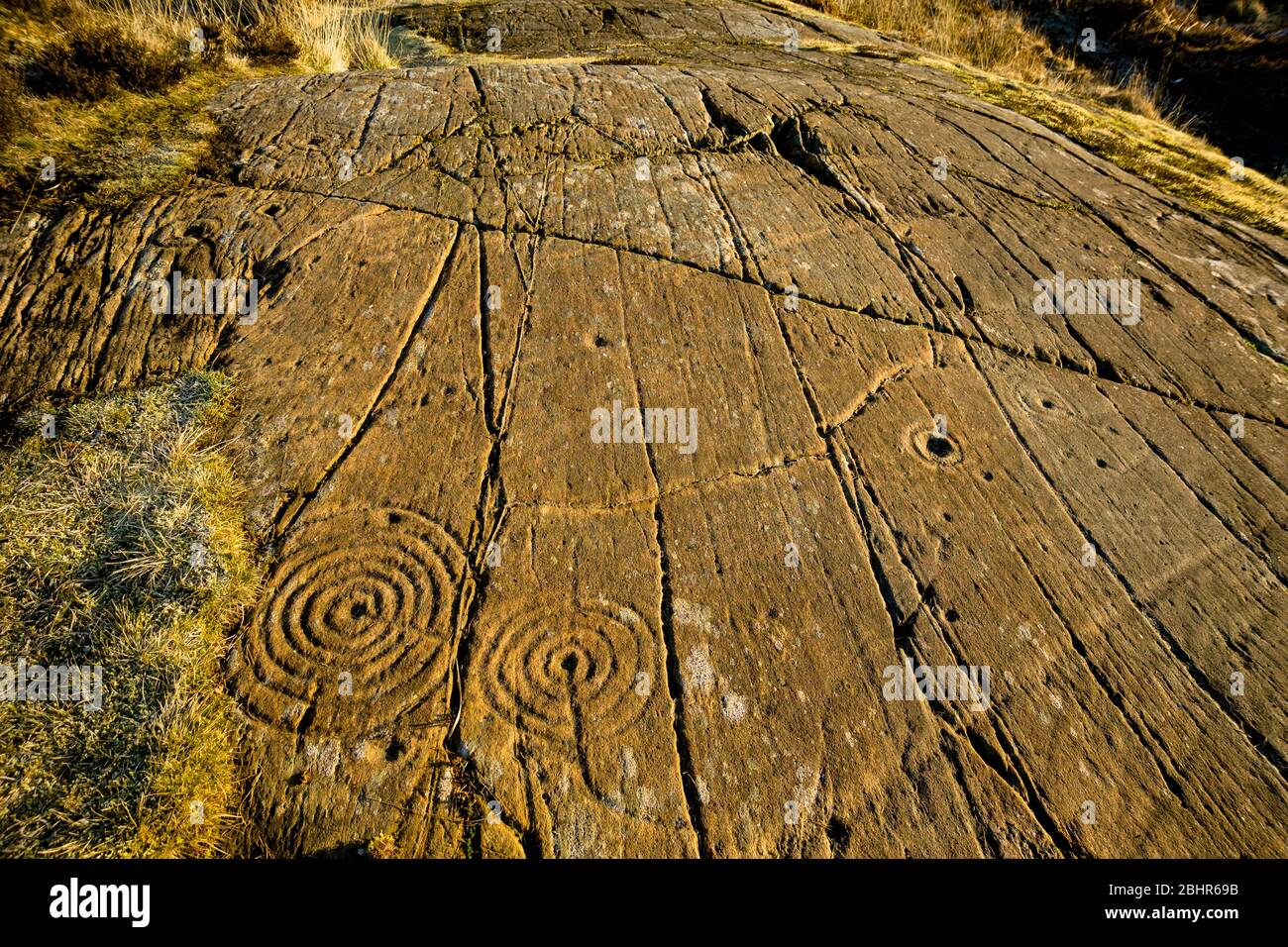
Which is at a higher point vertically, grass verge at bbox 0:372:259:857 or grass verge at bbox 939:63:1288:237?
grass verge at bbox 939:63:1288:237

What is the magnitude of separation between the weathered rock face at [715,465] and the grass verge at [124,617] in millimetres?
164

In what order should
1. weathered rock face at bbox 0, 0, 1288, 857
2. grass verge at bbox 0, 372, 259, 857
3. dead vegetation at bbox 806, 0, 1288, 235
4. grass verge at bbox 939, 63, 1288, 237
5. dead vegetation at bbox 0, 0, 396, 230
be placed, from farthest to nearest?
dead vegetation at bbox 806, 0, 1288, 235
grass verge at bbox 939, 63, 1288, 237
dead vegetation at bbox 0, 0, 396, 230
weathered rock face at bbox 0, 0, 1288, 857
grass verge at bbox 0, 372, 259, 857

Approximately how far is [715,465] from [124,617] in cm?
220

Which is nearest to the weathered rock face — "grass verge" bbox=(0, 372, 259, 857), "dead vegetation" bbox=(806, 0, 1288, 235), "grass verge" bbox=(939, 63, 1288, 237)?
"grass verge" bbox=(0, 372, 259, 857)

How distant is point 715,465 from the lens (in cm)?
304

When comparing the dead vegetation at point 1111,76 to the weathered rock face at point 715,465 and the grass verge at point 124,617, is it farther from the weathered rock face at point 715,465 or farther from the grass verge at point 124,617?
the grass verge at point 124,617

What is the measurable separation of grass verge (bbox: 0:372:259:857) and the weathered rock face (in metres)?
0.16

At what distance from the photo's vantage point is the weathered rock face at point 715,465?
2.23 meters

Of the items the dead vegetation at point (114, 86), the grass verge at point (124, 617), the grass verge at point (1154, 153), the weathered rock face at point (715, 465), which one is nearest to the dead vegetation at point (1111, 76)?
the grass verge at point (1154, 153)

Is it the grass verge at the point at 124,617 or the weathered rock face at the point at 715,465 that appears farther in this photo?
the weathered rock face at the point at 715,465

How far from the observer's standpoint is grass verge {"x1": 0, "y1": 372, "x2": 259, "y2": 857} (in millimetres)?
1952

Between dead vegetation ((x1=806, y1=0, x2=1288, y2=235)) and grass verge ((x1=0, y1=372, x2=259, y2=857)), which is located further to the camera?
dead vegetation ((x1=806, y1=0, x2=1288, y2=235))

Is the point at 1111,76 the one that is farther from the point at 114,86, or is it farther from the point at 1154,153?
the point at 114,86

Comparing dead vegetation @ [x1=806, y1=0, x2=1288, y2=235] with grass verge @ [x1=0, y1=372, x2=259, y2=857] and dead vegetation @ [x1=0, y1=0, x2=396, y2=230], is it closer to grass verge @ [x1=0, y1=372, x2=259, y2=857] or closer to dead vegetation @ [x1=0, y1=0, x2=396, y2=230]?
dead vegetation @ [x1=0, y1=0, x2=396, y2=230]
